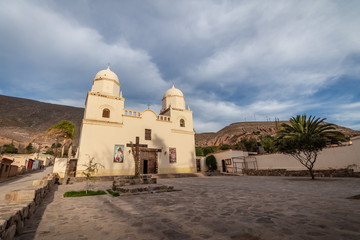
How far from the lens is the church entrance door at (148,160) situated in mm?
20531

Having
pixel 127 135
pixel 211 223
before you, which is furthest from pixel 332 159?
pixel 127 135

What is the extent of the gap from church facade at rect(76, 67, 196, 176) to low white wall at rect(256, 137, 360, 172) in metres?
10.1

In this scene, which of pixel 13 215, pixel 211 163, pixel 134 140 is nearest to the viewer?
pixel 13 215

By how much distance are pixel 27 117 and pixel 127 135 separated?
108m

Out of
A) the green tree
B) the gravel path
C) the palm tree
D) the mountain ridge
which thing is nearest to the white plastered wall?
the gravel path

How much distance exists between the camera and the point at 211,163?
1030 inches

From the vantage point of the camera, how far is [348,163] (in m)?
13.4

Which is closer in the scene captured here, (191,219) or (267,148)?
(191,219)

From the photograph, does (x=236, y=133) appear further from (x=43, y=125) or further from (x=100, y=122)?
(x=43, y=125)

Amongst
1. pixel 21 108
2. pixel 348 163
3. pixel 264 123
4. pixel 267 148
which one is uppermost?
pixel 21 108

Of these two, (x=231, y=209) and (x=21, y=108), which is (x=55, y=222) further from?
(x=21, y=108)

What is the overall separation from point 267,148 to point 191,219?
33.2 metres

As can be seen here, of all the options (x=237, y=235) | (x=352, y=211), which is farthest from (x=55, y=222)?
(x=352, y=211)

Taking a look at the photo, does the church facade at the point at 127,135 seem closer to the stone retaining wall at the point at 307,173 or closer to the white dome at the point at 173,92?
the white dome at the point at 173,92
